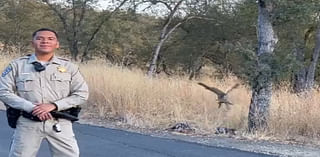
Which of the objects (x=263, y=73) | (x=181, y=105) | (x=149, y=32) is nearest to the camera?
(x=263, y=73)

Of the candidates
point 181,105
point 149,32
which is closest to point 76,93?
point 181,105

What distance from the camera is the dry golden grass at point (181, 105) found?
10445 millimetres

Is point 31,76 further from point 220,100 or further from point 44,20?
point 44,20

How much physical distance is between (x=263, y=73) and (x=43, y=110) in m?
6.59

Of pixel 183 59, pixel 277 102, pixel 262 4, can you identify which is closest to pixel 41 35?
pixel 262 4

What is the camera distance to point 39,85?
422 cm

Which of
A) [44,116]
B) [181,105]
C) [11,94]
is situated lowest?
[181,105]

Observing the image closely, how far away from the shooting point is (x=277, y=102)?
11.4 m

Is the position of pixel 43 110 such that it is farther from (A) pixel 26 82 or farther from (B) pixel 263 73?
(B) pixel 263 73

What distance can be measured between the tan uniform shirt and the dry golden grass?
20.8 feet

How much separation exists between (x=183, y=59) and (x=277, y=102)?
17.7 m

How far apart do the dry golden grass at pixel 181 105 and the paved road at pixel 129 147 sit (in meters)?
1.61

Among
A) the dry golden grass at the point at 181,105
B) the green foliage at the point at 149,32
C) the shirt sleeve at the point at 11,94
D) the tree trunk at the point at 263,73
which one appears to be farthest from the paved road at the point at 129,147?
the green foliage at the point at 149,32

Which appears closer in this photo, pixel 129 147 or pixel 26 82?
pixel 26 82
